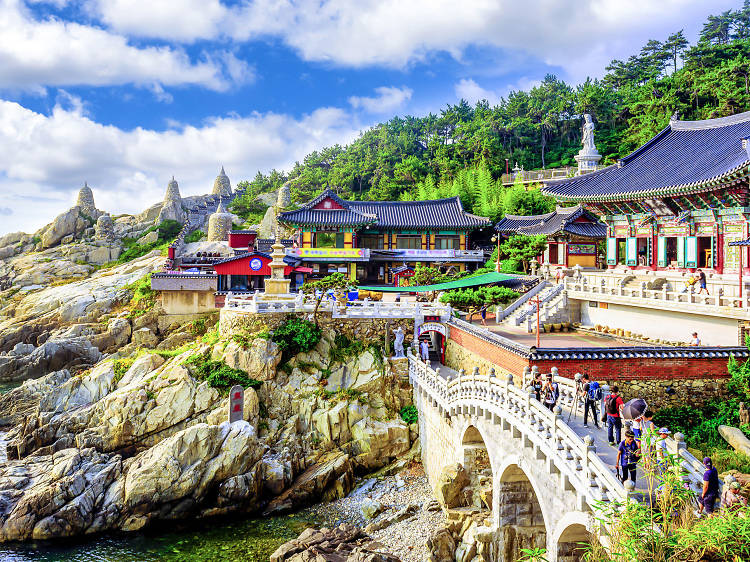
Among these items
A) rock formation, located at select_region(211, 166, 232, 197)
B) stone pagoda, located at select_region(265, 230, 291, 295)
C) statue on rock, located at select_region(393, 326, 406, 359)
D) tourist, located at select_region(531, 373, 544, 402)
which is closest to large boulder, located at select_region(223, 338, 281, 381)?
stone pagoda, located at select_region(265, 230, 291, 295)

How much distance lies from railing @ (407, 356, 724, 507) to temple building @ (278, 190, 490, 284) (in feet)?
108

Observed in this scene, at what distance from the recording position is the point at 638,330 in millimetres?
25797

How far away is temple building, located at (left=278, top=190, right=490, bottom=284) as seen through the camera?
53906mm

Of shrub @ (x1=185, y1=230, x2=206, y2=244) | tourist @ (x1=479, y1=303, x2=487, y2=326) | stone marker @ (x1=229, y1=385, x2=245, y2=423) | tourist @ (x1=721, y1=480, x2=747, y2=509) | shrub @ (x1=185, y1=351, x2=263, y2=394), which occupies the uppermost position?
shrub @ (x1=185, y1=230, x2=206, y2=244)

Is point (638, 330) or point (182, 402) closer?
point (638, 330)

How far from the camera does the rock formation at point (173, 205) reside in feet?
262

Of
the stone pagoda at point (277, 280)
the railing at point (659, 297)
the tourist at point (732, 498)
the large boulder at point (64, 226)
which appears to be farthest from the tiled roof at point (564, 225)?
the large boulder at point (64, 226)

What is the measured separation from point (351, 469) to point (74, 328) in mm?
32293

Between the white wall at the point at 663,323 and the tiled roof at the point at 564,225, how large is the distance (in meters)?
13.2

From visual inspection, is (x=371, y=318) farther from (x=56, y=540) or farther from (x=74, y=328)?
(x=74, y=328)

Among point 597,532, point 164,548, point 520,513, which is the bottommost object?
point 164,548

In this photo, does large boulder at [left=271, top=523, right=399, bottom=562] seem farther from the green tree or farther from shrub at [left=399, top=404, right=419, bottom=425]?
the green tree


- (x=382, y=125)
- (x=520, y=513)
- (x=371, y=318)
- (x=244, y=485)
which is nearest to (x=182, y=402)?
(x=244, y=485)

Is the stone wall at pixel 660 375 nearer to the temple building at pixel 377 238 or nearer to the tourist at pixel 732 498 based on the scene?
the tourist at pixel 732 498
